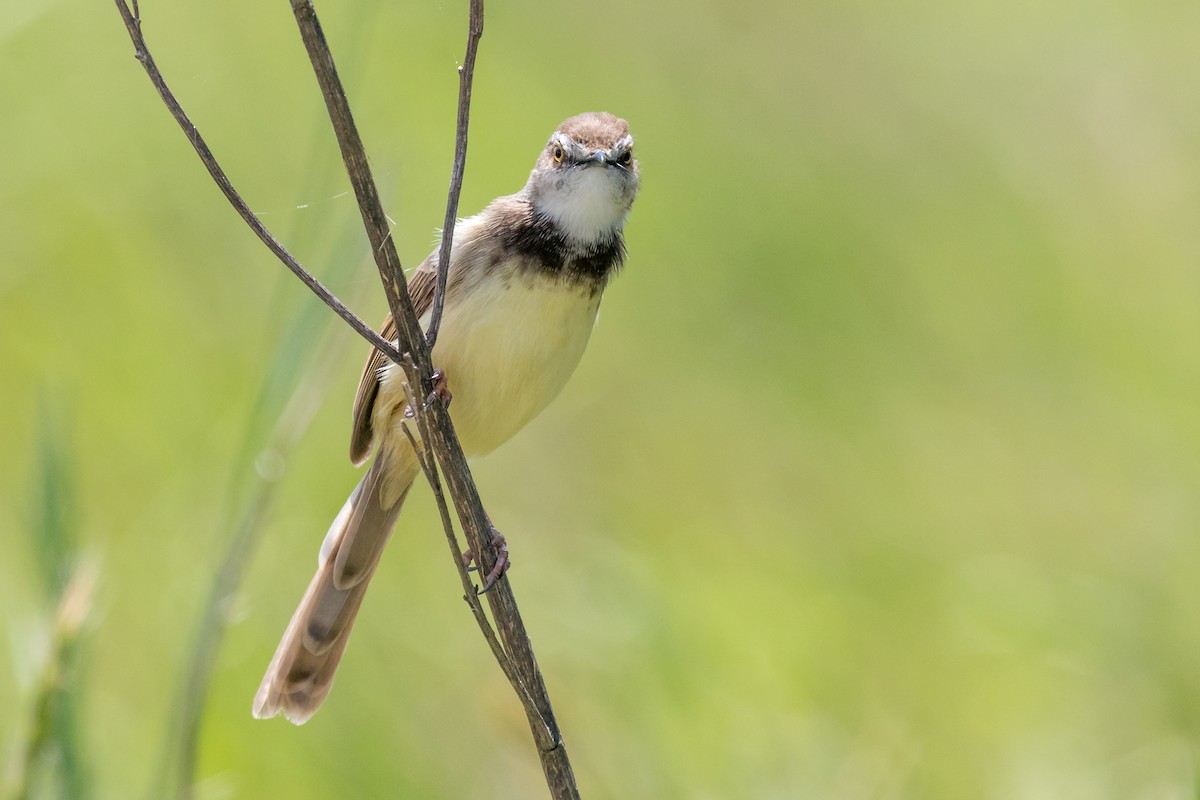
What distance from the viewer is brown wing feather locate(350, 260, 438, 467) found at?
380 centimetres

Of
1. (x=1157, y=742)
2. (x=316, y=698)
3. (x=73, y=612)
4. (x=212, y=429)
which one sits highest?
(x=212, y=429)

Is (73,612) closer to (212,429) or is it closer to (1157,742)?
(212,429)

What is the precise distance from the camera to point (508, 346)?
3.55 m

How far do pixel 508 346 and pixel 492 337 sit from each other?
0.05 m

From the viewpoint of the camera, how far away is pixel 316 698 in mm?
3672

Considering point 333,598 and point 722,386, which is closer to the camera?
point 333,598

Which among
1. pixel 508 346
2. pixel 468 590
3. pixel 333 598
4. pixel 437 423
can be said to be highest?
pixel 508 346

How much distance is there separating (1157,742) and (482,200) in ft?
10.8

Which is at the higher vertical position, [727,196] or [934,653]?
[727,196]

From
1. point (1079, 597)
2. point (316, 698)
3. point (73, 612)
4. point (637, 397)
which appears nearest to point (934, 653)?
point (1079, 597)

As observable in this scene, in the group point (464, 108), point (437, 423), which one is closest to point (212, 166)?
point (464, 108)

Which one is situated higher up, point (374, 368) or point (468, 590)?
point (374, 368)

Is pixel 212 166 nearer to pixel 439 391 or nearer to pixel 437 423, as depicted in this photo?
pixel 437 423

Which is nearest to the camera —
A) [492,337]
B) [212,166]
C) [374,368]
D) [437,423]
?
[212,166]
